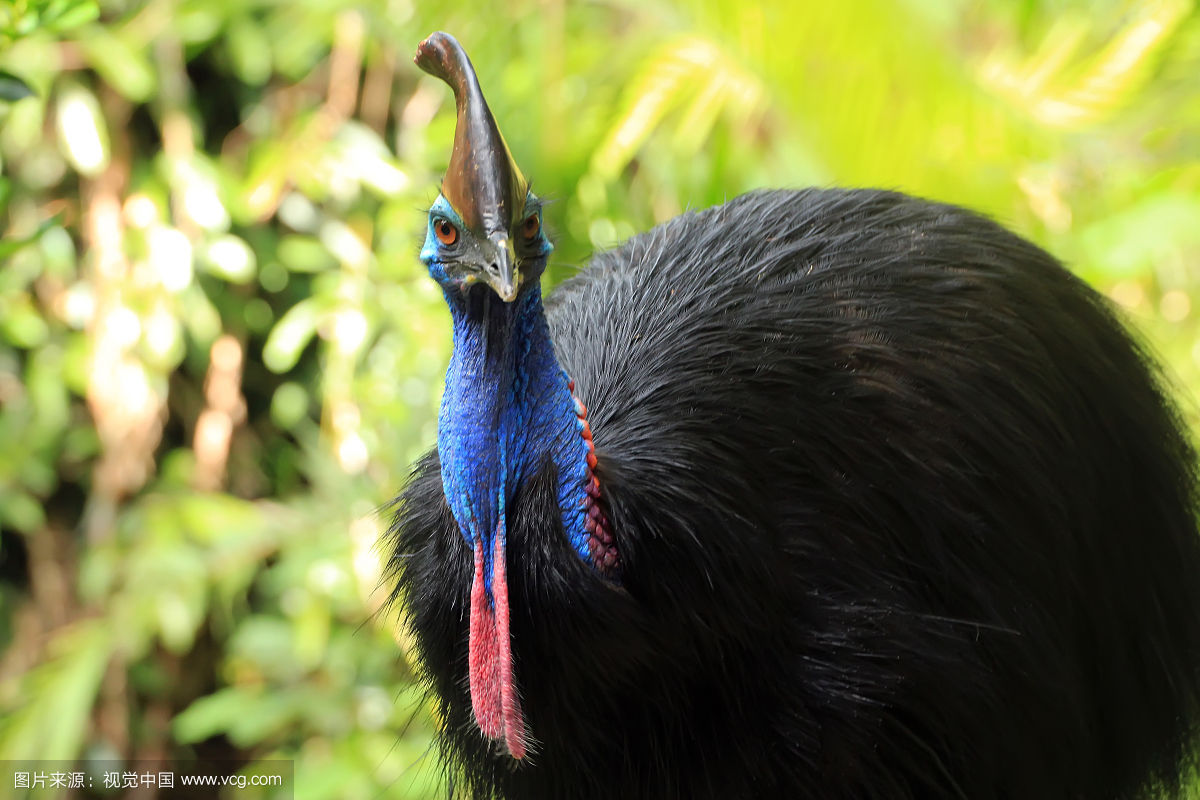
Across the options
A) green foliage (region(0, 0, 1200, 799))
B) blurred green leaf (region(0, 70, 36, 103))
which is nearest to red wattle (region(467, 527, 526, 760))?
blurred green leaf (region(0, 70, 36, 103))

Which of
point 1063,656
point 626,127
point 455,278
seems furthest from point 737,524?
point 626,127

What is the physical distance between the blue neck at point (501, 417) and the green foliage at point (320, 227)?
4.03 ft

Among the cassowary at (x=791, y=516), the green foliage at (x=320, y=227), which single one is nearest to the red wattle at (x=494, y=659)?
the cassowary at (x=791, y=516)

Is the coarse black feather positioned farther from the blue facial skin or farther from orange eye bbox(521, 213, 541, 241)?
orange eye bbox(521, 213, 541, 241)

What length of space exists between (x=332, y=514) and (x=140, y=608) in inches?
16.9

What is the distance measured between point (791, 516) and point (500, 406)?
0.38 metres

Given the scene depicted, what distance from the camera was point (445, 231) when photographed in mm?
1247

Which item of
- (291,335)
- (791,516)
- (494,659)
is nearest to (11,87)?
(494,659)

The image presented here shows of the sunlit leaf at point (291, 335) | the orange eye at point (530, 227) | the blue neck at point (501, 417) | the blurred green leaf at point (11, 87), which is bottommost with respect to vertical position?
the blue neck at point (501, 417)

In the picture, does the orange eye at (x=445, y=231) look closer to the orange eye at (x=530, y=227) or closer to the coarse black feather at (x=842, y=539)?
the orange eye at (x=530, y=227)

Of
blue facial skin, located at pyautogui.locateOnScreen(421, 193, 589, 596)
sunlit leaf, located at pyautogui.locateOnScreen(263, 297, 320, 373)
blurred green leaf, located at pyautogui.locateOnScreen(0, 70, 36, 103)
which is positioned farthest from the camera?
sunlit leaf, located at pyautogui.locateOnScreen(263, 297, 320, 373)

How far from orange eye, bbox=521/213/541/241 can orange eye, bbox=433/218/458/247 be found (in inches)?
2.4

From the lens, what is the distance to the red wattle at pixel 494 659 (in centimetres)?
130

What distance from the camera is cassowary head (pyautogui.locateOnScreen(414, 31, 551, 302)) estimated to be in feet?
3.96
